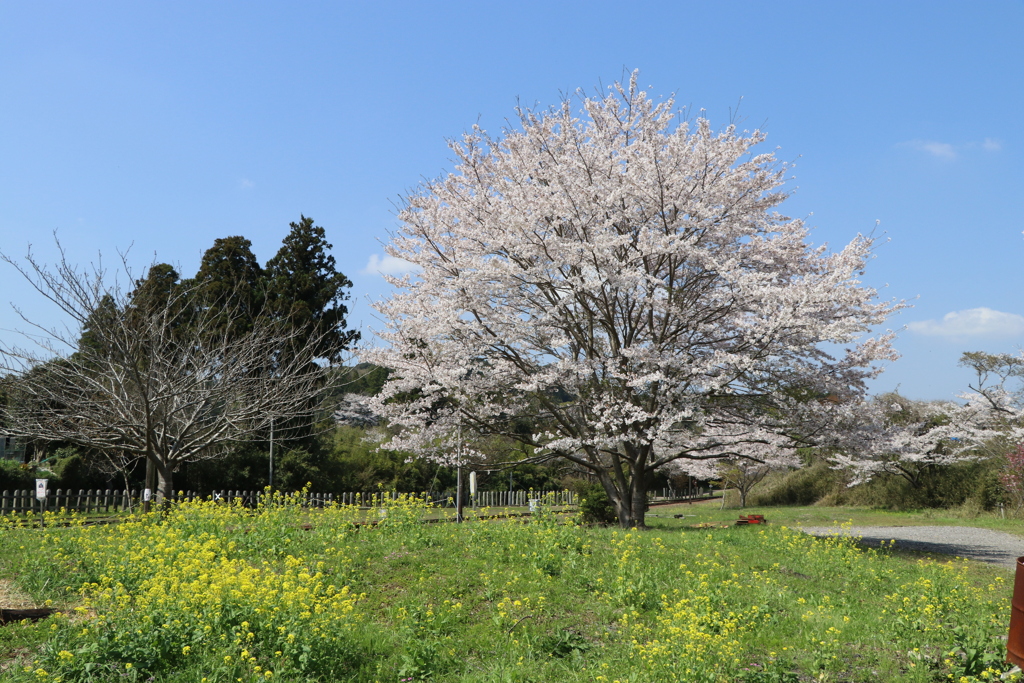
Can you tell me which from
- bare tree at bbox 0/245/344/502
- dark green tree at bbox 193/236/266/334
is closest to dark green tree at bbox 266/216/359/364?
dark green tree at bbox 193/236/266/334

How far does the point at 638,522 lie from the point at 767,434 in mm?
3417

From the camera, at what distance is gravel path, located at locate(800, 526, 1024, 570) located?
1549cm

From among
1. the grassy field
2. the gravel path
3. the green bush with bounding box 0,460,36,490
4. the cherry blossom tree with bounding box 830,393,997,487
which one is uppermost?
the cherry blossom tree with bounding box 830,393,997,487

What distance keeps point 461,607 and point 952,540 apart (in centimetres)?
1631

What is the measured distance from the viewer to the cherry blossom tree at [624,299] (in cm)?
1399

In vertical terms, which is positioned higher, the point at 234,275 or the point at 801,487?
the point at 234,275

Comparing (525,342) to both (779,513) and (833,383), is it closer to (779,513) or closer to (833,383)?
(833,383)

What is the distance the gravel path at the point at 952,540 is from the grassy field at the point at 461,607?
501cm

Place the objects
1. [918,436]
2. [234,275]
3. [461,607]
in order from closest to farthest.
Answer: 1. [461,607]
2. [918,436]
3. [234,275]

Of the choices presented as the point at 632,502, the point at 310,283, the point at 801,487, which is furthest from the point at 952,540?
the point at 310,283

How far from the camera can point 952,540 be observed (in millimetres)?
18344

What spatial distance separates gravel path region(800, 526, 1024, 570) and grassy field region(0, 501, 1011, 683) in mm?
5009

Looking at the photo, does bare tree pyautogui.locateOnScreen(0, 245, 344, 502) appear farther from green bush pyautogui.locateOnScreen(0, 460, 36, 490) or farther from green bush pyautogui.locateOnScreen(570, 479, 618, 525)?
green bush pyautogui.locateOnScreen(570, 479, 618, 525)

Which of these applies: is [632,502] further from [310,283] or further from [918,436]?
[310,283]
